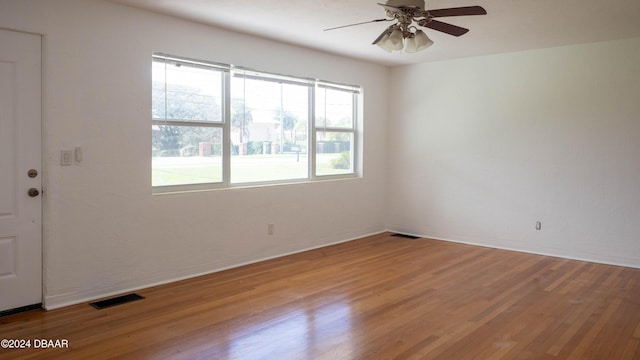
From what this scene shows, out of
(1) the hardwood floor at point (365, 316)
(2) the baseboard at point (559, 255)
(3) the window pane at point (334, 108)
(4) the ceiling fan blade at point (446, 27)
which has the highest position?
(4) the ceiling fan blade at point (446, 27)

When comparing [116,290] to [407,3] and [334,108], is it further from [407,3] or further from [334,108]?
[334,108]

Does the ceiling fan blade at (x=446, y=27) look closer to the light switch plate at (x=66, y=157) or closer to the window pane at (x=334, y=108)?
the window pane at (x=334, y=108)

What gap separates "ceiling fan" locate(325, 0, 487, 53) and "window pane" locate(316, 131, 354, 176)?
2.56m

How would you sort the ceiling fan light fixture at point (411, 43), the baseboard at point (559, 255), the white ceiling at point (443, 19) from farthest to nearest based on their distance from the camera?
the baseboard at point (559, 255), the white ceiling at point (443, 19), the ceiling fan light fixture at point (411, 43)

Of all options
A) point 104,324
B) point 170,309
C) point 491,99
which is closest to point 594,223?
point 491,99

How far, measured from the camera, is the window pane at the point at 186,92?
425cm

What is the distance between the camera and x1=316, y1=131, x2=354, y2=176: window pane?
5.96 m

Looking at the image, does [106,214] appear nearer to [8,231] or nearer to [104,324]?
[8,231]

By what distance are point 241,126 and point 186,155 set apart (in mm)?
728

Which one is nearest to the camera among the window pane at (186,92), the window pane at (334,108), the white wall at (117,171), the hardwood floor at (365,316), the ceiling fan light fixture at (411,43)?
the hardwood floor at (365,316)

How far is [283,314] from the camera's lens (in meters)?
3.54

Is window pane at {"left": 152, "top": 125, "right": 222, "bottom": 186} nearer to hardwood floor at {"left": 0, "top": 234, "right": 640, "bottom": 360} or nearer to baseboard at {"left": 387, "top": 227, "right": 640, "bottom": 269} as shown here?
hardwood floor at {"left": 0, "top": 234, "right": 640, "bottom": 360}

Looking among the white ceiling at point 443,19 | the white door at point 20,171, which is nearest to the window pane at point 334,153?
the white ceiling at point 443,19

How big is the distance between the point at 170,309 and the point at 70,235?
971 mm
